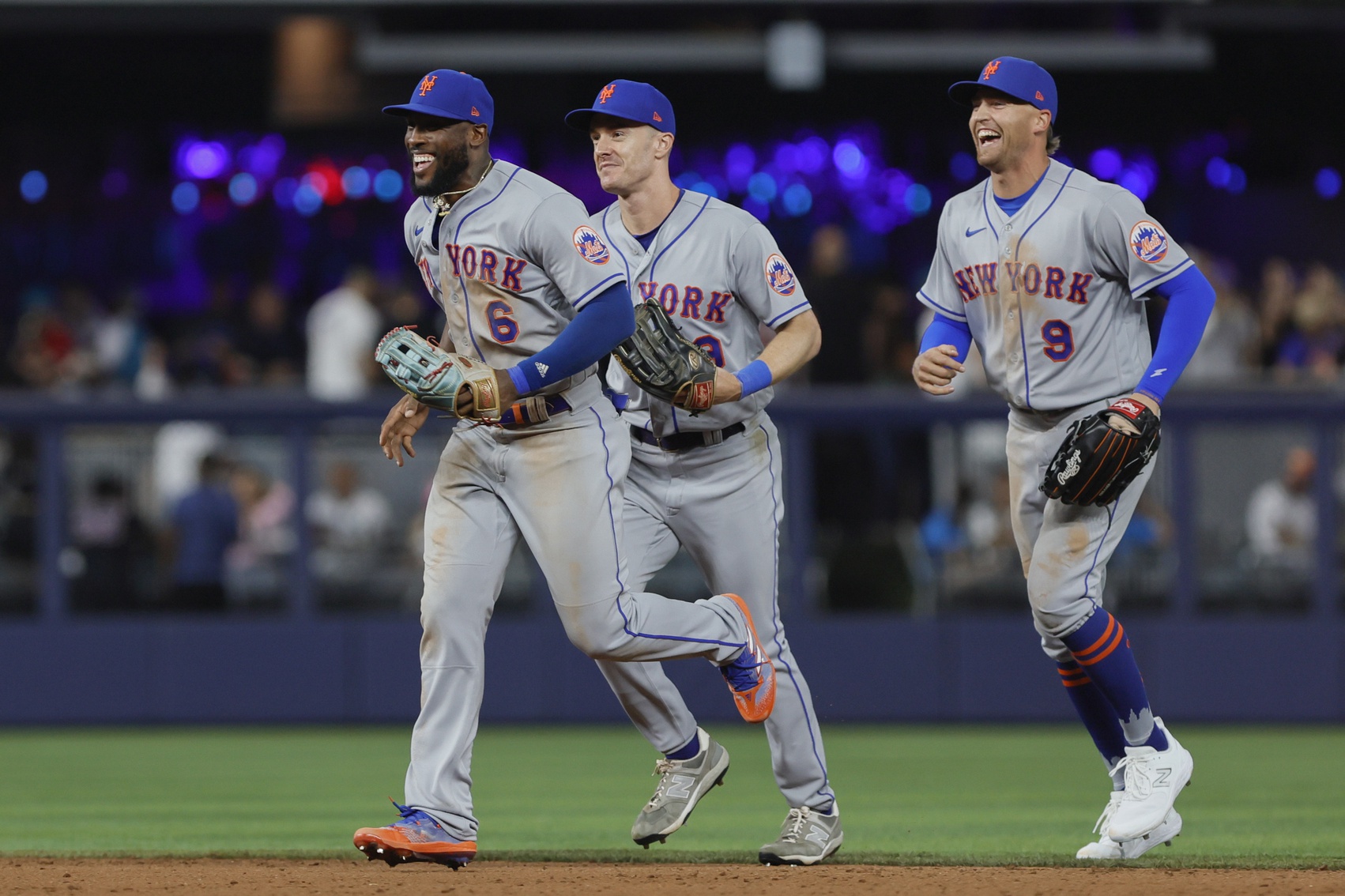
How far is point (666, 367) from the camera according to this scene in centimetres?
520

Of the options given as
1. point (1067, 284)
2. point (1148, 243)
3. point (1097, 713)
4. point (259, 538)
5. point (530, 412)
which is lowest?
point (259, 538)

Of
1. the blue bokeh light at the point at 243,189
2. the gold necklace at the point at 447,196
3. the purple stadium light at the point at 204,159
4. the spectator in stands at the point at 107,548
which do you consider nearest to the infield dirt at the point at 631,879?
the gold necklace at the point at 447,196

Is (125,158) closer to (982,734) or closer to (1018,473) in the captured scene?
(982,734)

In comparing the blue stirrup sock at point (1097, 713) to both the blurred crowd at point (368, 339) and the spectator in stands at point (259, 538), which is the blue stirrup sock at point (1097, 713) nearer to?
the blurred crowd at point (368, 339)

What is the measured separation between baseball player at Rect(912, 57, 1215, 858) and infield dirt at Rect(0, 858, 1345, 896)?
0.44 m

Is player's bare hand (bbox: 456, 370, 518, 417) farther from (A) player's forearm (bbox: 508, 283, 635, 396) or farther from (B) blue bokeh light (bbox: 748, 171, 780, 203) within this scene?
(B) blue bokeh light (bbox: 748, 171, 780, 203)

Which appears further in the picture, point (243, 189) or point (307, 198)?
point (307, 198)

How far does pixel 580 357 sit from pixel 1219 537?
24.9 feet

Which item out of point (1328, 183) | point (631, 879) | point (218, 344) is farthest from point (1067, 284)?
point (1328, 183)

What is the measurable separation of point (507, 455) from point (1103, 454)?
1.61 m

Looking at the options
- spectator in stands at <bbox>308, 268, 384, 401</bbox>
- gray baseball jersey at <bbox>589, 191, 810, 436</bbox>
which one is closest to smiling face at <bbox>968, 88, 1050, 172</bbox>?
gray baseball jersey at <bbox>589, 191, 810, 436</bbox>

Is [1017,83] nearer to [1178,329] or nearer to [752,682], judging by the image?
[1178,329]

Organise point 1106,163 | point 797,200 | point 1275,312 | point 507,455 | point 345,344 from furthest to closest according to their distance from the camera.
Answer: point 797,200, point 1106,163, point 1275,312, point 345,344, point 507,455

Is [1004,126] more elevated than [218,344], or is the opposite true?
[1004,126]
